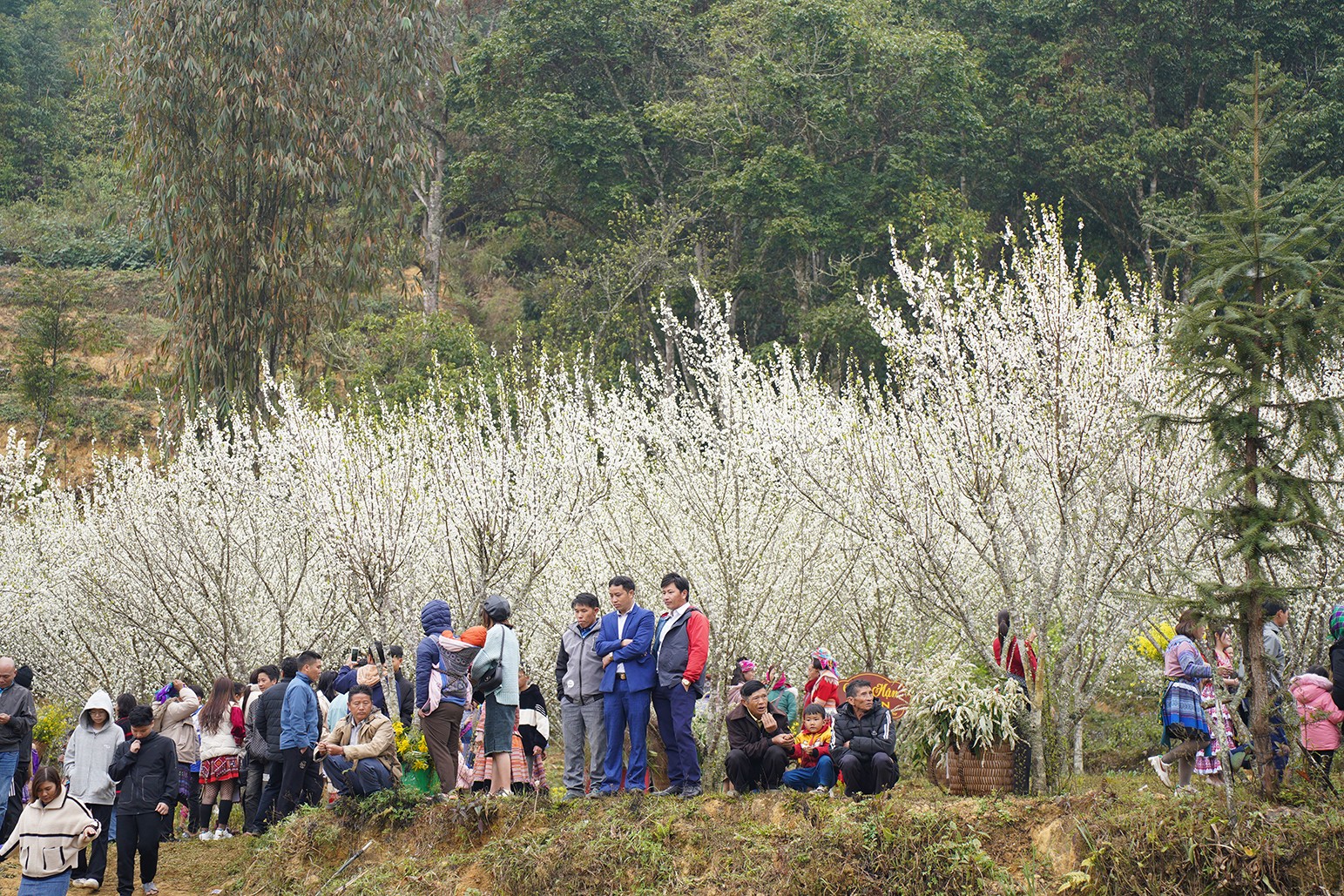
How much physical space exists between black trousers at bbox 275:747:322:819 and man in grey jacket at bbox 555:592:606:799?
245 centimetres

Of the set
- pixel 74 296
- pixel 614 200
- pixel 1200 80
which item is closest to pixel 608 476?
Answer: pixel 614 200

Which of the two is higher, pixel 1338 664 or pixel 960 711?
pixel 1338 664

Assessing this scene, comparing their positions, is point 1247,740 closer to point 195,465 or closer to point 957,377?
point 957,377

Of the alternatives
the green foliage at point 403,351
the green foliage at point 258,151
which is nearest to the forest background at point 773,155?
the green foliage at point 403,351

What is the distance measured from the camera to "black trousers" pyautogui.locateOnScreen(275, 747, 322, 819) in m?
10.1

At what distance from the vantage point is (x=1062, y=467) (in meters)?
Answer: 8.91

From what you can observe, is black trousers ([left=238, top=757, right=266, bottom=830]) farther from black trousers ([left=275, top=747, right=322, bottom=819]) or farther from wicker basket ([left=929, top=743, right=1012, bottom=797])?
wicker basket ([left=929, top=743, right=1012, bottom=797])

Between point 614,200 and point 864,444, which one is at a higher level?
point 614,200

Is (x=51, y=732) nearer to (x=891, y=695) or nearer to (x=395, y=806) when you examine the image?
(x=395, y=806)

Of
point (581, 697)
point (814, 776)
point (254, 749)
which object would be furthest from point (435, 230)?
point (814, 776)

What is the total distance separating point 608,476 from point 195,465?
6.72m

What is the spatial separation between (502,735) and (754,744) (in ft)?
6.16

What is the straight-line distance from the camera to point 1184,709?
860cm

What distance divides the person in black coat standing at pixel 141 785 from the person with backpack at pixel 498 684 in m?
2.33
